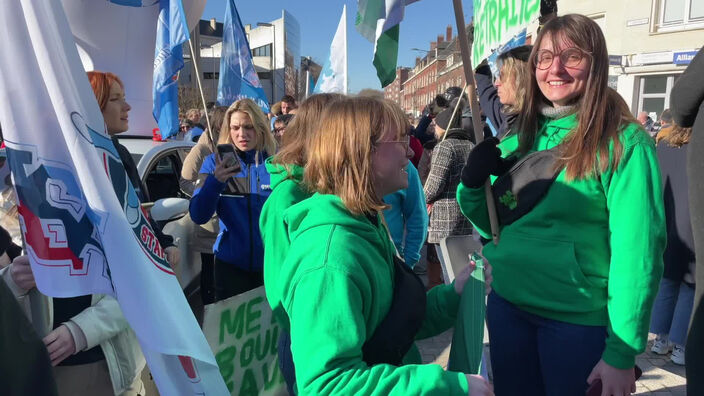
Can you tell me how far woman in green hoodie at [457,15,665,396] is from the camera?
62.2 inches

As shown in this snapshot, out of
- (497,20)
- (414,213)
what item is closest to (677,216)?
(414,213)

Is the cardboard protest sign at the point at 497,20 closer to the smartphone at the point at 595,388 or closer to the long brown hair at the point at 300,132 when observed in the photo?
the long brown hair at the point at 300,132

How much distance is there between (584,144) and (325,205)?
100 centimetres

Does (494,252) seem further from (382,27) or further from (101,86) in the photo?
(101,86)

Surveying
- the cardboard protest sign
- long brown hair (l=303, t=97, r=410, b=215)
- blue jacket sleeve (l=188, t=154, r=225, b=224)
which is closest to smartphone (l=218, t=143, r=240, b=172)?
blue jacket sleeve (l=188, t=154, r=225, b=224)

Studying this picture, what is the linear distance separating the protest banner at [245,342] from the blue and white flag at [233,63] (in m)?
4.02

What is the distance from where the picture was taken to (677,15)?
1883 centimetres

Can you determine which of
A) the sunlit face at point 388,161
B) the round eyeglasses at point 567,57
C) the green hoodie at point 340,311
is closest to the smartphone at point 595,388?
the green hoodie at point 340,311

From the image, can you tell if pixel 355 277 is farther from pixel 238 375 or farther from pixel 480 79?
pixel 480 79

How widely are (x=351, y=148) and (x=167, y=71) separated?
3.74 metres

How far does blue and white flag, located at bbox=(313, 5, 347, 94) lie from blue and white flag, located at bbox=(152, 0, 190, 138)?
1.61 m

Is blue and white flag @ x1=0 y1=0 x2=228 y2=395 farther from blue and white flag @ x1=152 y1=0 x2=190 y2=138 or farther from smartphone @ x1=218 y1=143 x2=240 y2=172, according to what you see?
blue and white flag @ x1=152 y1=0 x2=190 y2=138

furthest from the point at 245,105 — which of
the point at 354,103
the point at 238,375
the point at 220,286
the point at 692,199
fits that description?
the point at 692,199

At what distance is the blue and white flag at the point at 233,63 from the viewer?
5742 millimetres
